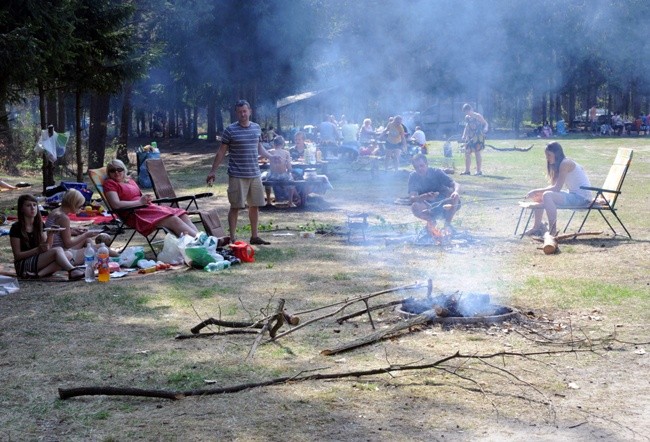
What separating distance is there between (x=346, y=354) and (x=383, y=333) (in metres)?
0.37

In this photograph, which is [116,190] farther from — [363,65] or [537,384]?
[363,65]

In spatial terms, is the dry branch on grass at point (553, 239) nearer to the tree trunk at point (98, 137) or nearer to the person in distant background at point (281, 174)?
the person in distant background at point (281, 174)

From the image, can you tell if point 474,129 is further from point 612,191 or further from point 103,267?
point 103,267

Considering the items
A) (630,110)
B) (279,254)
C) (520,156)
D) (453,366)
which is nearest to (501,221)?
(279,254)

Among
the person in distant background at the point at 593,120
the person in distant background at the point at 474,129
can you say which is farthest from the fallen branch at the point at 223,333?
the person in distant background at the point at 593,120

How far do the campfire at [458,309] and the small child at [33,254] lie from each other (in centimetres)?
365

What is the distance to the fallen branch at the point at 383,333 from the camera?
539cm

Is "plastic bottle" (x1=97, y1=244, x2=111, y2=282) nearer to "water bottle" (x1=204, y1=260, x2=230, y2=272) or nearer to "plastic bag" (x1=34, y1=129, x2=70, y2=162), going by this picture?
"water bottle" (x1=204, y1=260, x2=230, y2=272)

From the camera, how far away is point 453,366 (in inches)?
197

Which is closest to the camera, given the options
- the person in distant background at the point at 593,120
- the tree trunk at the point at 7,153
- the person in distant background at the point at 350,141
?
the person in distant background at the point at 350,141

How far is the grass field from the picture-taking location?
4.18m

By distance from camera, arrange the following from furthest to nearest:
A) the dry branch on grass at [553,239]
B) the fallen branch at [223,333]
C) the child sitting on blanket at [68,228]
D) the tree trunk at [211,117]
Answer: the tree trunk at [211,117] → the dry branch on grass at [553,239] → the child sitting on blanket at [68,228] → the fallen branch at [223,333]

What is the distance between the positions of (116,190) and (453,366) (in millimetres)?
5632

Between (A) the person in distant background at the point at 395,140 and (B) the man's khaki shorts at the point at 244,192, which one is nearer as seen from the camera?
(B) the man's khaki shorts at the point at 244,192
